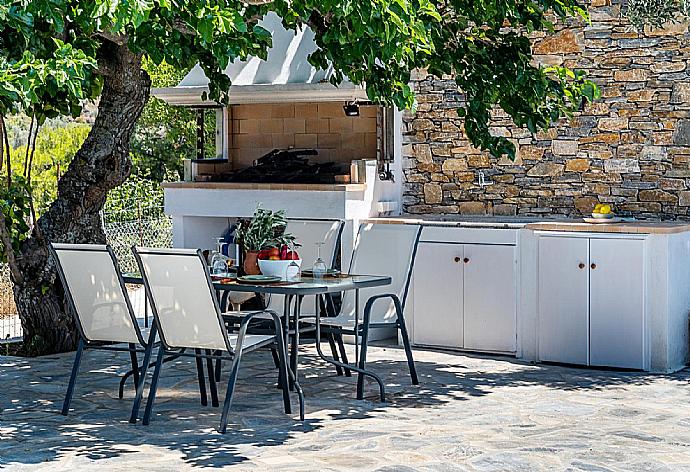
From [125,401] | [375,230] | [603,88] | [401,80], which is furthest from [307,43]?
[125,401]

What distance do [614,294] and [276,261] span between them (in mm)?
2633

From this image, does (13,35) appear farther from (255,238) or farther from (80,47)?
(255,238)

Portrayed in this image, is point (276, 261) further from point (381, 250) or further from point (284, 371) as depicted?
point (381, 250)

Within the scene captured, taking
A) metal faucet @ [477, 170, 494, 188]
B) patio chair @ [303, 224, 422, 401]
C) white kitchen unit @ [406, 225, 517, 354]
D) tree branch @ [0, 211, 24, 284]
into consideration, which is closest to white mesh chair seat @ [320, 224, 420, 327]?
patio chair @ [303, 224, 422, 401]

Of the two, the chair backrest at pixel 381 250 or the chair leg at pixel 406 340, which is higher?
the chair backrest at pixel 381 250

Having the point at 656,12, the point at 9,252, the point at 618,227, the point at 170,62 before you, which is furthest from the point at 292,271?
the point at 656,12

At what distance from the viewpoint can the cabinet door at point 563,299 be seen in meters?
8.36

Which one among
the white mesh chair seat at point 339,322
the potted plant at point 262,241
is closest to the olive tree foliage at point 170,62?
the potted plant at point 262,241

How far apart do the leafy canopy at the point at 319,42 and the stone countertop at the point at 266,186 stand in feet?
3.71

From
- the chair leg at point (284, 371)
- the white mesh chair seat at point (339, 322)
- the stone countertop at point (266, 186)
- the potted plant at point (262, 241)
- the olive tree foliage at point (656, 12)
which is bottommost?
the chair leg at point (284, 371)

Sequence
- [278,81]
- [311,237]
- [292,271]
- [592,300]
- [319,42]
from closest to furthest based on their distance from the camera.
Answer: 1. [292,271]
2. [319,42]
3. [592,300]
4. [311,237]
5. [278,81]

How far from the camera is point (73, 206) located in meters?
8.97

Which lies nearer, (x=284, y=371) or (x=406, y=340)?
(x=284, y=371)

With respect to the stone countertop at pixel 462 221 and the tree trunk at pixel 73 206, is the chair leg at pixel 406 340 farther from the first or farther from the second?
the tree trunk at pixel 73 206
